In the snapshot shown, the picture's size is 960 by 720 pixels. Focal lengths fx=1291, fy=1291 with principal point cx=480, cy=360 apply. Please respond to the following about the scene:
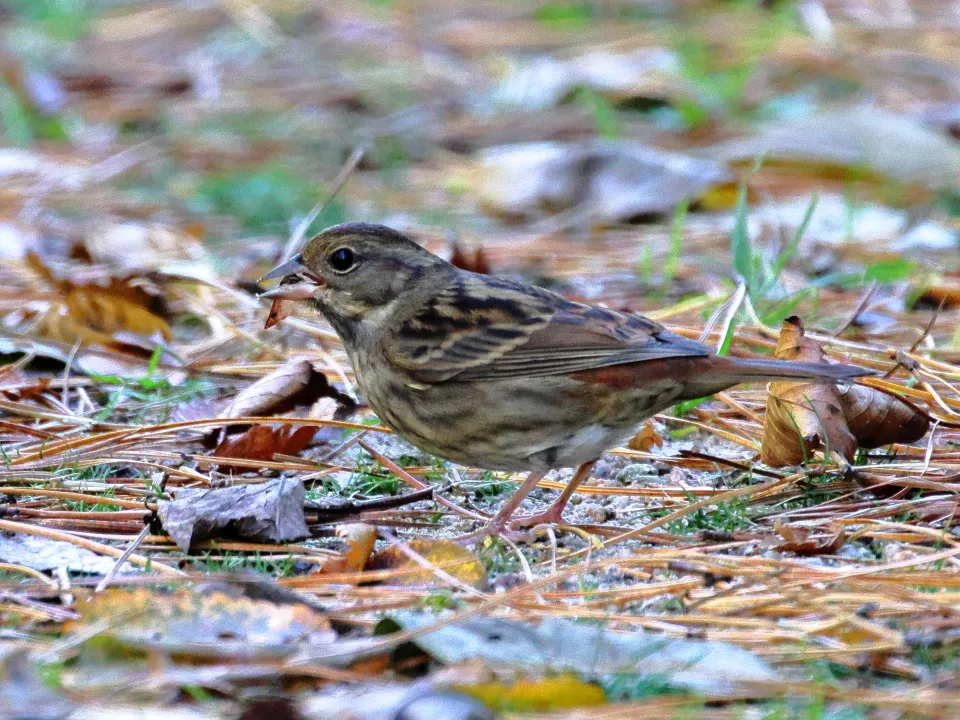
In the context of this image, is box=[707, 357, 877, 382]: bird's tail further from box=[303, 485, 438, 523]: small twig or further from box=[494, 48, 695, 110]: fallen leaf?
box=[494, 48, 695, 110]: fallen leaf

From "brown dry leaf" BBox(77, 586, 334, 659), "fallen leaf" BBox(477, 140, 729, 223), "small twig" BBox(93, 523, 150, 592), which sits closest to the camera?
"brown dry leaf" BBox(77, 586, 334, 659)

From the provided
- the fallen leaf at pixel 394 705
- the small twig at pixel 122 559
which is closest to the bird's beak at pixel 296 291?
the small twig at pixel 122 559

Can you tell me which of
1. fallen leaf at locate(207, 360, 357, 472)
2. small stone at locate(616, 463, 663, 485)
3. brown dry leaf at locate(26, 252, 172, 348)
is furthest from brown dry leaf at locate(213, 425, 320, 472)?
brown dry leaf at locate(26, 252, 172, 348)

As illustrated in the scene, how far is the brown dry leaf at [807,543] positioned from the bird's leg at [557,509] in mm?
705

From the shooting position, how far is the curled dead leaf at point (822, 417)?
12.8 feet

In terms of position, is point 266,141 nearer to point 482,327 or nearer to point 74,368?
point 74,368

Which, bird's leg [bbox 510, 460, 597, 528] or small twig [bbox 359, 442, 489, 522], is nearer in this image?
bird's leg [bbox 510, 460, 597, 528]

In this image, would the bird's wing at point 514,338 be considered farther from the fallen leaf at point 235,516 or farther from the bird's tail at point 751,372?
the fallen leaf at point 235,516

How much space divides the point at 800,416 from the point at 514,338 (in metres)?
0.91

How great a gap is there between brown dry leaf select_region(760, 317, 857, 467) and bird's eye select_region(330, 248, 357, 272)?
1402 mm

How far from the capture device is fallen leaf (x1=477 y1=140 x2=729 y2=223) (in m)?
7.52

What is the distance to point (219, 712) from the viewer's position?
2389 mm

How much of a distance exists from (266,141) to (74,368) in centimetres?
445

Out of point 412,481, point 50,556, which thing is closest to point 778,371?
point 412,481
